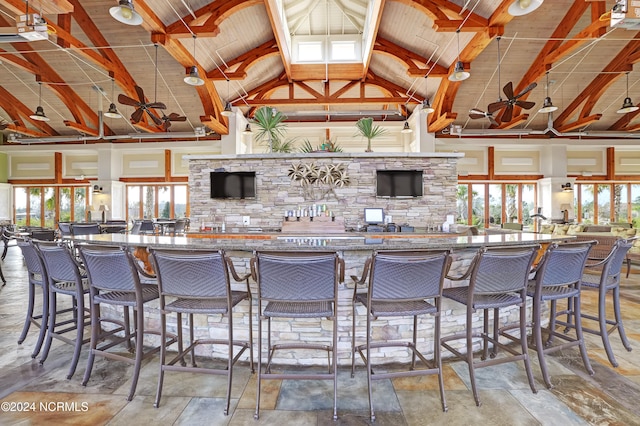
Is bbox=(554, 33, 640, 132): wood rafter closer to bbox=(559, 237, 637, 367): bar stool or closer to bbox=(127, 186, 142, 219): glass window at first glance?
bbox=(559, 237, 637, 367): bar stool

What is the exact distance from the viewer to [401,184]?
6.64 meters

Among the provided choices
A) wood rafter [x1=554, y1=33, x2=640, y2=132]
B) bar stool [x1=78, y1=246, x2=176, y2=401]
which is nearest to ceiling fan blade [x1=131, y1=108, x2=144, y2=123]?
bar stool [x1=78, y1=246, x2=176, y2=401]

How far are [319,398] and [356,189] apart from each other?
193 inches

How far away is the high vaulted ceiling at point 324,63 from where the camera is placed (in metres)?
6.91

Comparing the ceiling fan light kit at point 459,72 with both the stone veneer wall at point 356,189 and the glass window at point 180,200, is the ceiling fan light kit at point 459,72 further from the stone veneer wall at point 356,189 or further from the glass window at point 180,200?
the glass window at point 180,200

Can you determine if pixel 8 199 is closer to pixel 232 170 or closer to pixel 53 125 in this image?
pixel 53 125

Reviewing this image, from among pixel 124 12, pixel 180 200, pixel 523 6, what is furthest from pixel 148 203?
pixel 523 6

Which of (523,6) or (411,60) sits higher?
(411,60)

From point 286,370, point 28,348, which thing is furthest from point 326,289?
point 28,348

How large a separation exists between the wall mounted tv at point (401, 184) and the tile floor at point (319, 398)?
4.19m

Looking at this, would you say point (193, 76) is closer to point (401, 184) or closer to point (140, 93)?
point (140, 93)

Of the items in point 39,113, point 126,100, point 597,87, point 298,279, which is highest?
point 597,87

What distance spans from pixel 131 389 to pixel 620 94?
14.5m

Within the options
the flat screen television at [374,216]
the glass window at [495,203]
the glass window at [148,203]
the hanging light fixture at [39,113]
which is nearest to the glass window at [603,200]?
the glass window at [495,203]
